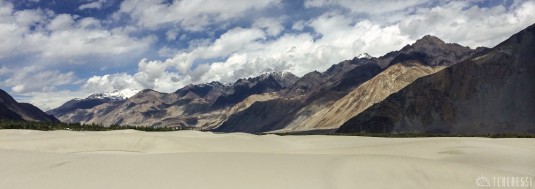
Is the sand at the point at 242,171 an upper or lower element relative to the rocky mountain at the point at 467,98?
lower

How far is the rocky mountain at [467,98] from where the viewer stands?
126 meters

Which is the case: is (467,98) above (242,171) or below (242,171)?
above

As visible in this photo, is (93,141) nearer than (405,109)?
Yes

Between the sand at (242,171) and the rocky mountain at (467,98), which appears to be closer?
the sand at (242,171)

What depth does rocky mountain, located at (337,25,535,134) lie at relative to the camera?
126 m

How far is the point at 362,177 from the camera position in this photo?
41.1ft

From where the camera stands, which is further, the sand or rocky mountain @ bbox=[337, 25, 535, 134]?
rocky mountain @ bbox=[337, 25, 535, 134]

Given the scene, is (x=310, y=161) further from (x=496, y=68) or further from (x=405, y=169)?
(x=496, y=68)

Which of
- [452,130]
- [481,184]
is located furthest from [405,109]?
[481,184]

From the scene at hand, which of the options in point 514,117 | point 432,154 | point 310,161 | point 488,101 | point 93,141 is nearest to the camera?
point 310,161

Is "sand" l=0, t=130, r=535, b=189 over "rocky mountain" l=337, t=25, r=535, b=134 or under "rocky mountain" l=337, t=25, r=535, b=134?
under

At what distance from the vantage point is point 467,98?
13525 cm

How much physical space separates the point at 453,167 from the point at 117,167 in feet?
34.0

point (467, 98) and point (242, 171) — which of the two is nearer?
point (242, 171)
